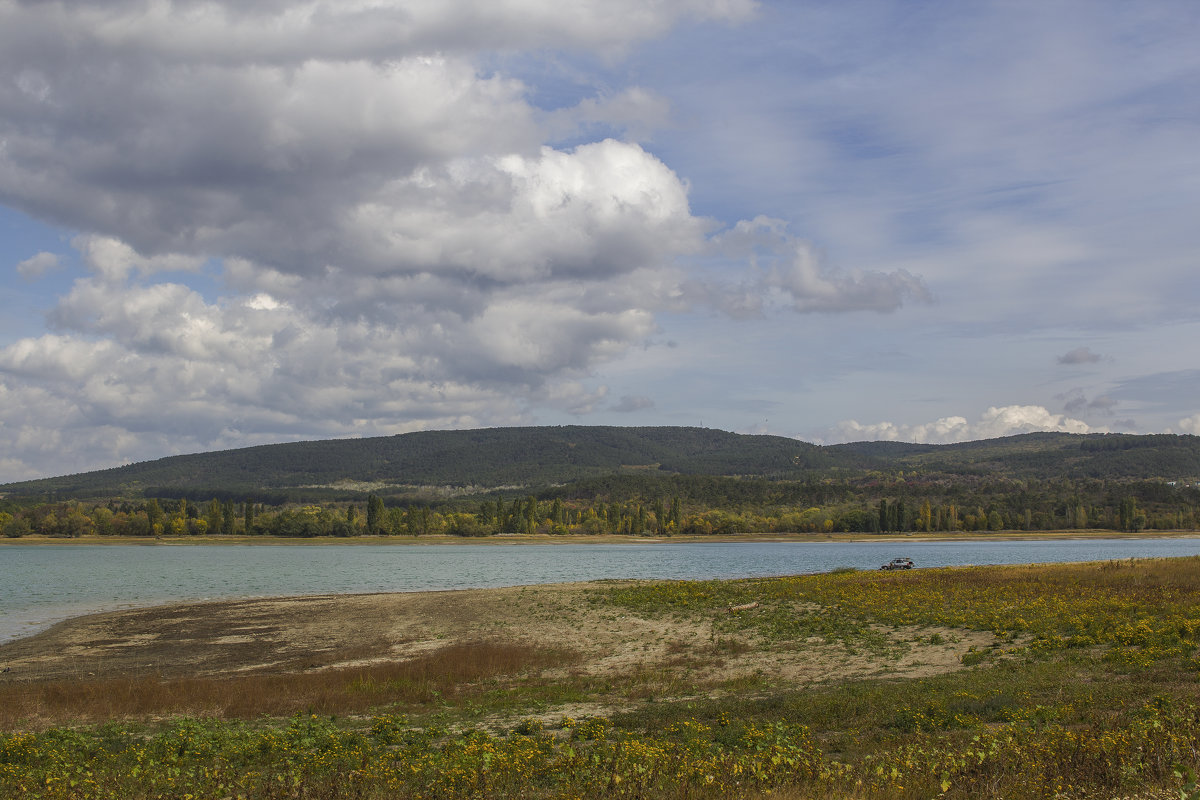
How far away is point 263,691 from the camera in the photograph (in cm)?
2662

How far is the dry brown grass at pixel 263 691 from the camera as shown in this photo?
78.3 ft

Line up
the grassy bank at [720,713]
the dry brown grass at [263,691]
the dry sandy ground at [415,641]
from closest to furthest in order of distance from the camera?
the grassy bank at [720,713], the dry brown grass at [263,691], the dry sandy ground at [415,641]

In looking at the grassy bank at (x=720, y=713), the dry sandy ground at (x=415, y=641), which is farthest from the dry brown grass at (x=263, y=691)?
the dry sandy ground at (x=415, y=641)

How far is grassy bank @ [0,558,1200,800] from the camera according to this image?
12.0m

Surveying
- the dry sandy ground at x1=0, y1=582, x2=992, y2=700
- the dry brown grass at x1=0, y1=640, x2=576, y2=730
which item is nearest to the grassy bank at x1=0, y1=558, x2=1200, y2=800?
the dry brown grass at x1=0, y1=640, x2=576, y2=730

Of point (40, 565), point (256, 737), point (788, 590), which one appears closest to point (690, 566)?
point (788, 590)

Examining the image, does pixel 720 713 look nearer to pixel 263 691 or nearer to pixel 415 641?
pixel 263 691

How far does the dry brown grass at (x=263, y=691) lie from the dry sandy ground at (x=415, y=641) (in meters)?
3.03

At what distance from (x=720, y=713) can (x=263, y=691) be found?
1575 cm

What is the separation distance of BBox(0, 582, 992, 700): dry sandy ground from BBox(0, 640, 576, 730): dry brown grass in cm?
303

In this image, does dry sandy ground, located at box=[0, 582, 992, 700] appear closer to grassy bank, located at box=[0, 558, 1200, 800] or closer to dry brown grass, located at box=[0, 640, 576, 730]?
grassy bank, located at box=[0, 558, 1200, 800]

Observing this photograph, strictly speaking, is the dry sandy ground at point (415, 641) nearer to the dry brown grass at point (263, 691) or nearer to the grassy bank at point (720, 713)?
the grassy bank at point (720, 713)

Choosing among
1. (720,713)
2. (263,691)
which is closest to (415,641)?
(263,691)

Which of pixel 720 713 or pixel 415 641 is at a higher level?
pixel 720 713
